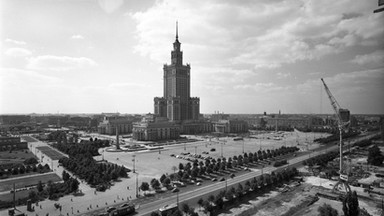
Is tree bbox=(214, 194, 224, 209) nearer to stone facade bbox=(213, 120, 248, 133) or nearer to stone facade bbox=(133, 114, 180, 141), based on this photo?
stone facade bbox=(133, 114, 180, 141)

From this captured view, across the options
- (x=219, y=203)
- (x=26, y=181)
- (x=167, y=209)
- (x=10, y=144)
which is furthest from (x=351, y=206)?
(x=10, y=144)

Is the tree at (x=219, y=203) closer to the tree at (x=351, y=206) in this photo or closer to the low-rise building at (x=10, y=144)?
the tree at (x=351, y=206)

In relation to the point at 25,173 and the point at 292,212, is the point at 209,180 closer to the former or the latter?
the point at 292,212

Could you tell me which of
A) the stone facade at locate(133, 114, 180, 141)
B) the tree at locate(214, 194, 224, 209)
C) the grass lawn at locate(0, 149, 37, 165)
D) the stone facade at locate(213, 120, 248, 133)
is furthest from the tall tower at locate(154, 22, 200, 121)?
the tree at locate(214, 194, 224, 209)

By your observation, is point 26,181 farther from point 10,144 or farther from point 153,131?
point 153,131

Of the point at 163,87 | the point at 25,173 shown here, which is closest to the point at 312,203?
the point at 25,173

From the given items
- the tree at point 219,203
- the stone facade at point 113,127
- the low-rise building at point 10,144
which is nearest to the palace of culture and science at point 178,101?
the stone facade at point 113,127

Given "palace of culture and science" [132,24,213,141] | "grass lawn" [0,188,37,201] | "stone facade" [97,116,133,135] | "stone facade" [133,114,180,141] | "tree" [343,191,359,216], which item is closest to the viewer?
"tree" [343,191,359,216]
